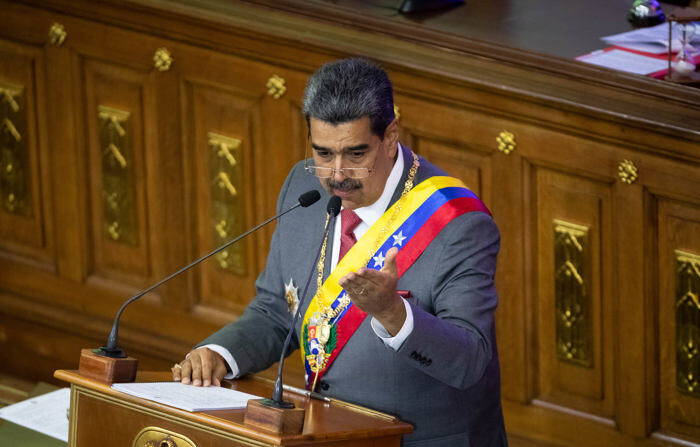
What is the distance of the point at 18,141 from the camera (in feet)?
16.4

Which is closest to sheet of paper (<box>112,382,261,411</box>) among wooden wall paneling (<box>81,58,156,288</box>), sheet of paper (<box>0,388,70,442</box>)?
sheet of paper (<box>0,388,70,442</box>)

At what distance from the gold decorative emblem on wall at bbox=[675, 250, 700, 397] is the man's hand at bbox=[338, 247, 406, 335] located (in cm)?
140

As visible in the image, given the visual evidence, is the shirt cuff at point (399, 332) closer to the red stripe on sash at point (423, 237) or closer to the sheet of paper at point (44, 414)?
the red stripe on sash at point (423, 237)

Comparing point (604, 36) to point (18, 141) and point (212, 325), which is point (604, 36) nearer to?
point (212, 325)

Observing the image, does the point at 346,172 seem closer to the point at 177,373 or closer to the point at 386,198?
the point at 386,198

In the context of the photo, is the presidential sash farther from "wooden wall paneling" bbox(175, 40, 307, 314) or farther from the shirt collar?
"wooden wall paneling" bbox(175, 40, 307, 314)

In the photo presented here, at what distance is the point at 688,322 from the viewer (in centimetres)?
371

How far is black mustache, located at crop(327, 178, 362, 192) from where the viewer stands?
2.82m

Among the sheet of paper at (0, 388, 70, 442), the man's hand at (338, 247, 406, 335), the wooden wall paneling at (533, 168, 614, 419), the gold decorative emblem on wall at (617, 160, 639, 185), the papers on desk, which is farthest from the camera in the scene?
the papers on desk

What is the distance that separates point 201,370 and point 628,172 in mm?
1445

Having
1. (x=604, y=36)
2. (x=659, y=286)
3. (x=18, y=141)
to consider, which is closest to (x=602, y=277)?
(x=659, y=286)

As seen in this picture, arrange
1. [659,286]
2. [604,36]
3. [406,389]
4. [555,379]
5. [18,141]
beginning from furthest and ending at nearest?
[18,141] < [604,36] < [555,379] < [659,286] < [406,389]

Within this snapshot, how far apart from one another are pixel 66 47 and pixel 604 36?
6.11 feet

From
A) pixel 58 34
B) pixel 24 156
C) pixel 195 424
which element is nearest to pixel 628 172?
pixel 195 424
